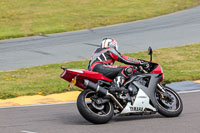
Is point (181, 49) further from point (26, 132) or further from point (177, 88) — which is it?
point (26, 132)

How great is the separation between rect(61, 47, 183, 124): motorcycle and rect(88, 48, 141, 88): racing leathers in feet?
0.37

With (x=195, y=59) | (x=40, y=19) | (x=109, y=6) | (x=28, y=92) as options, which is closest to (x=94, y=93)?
(x=28, y=92)

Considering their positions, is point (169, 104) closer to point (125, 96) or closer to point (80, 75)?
point (125, 96)

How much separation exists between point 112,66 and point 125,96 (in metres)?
0.64

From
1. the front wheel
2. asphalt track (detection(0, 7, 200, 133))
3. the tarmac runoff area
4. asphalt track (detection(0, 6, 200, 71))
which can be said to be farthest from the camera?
asphalt track (detection(0, 6, 200, 71))

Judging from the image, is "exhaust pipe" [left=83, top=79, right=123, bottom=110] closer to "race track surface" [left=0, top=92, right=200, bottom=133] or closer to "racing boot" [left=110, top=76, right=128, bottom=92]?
"racing boot" [left=110, top=76, right=128, bottom=92]

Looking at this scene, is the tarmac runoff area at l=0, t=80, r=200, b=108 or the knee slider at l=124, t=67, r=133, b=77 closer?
the knee slider at l=124, t=67, r=133, b=77

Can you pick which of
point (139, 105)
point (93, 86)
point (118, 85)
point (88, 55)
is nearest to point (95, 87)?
point (93, 86)

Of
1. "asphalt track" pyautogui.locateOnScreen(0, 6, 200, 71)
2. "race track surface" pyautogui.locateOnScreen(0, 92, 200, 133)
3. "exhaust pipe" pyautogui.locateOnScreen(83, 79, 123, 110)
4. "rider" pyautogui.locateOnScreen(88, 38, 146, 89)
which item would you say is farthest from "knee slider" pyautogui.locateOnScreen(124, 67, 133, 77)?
"asphalt track" pyautogui.locateOnScreen(0, 6, 200, 71)

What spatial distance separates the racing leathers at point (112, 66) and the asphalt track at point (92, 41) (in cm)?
796

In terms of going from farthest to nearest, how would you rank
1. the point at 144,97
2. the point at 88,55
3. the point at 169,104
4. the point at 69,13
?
the point at 69,13 → the point at 88,55 → the point at 169,104 → the point at 144,97

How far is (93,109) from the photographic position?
8.27 metres

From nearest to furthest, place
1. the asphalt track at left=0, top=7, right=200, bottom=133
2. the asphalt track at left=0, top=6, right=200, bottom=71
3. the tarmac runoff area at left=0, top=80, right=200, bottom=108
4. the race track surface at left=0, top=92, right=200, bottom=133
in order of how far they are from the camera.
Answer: the race track surface at left=0, top=92, right=200, bottom=133
the asphalt track at left=0, top=7, right=200, bottom=133
the tarmac runoff area at left=0, top=80, right=200, bottom=108
the asphalt track at left=0, top=6, right=200, bottom=71

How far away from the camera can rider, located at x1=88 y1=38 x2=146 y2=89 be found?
8625mm
